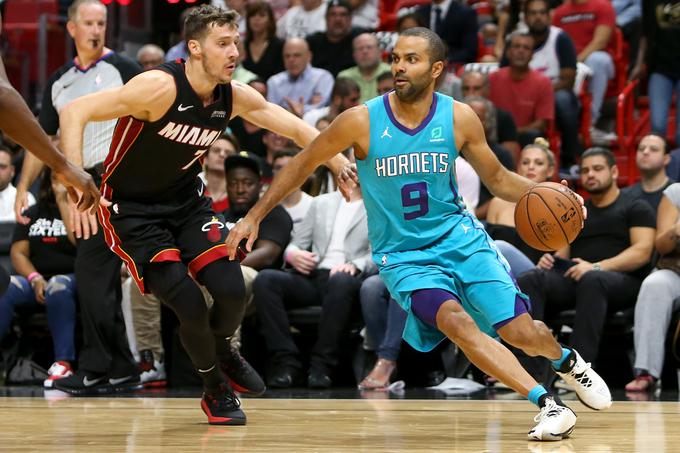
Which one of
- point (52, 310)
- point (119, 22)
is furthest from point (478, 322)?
point (119, 22)

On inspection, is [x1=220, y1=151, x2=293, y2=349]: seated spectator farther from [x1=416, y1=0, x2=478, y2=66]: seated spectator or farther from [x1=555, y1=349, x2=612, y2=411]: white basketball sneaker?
[x1=416, y1=0, x2=478, y2=66]: seated spectator

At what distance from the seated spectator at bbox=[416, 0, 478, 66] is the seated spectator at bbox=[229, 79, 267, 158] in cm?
200

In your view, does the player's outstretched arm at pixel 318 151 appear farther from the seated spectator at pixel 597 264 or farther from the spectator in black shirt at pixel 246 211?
the spectator in black shirt at pixel 246 211

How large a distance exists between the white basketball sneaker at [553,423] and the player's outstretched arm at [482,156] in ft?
3.53

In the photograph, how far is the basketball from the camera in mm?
5070

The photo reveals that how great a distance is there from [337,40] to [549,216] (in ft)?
21.2

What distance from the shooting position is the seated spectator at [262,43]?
1117cm

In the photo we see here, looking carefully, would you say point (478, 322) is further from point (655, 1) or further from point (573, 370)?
point (655, 1)

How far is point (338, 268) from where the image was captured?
7699 mm

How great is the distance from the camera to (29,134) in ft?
12.3

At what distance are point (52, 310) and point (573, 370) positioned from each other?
13.0ft

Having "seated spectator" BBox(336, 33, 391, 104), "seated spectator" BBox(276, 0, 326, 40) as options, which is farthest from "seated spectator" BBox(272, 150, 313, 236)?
"seated spectator" BBox(276, 0, 326, 40)

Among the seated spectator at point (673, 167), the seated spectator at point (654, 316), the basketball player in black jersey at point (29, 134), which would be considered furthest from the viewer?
the seated spectator at point (673, 167)

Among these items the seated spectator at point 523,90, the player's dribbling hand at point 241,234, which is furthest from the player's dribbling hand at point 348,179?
the seated spectator at point 523,90
